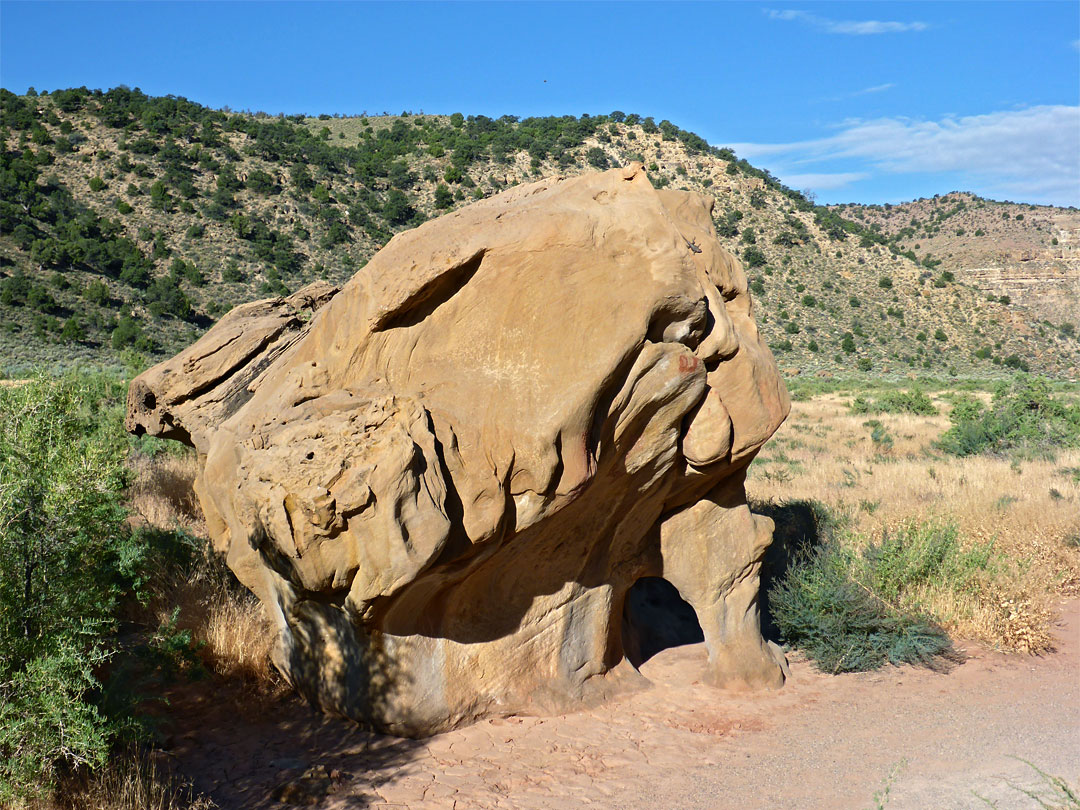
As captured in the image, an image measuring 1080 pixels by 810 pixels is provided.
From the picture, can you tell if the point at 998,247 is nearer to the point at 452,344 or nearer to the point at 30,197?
the point at 30,197

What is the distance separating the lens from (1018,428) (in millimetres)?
17531

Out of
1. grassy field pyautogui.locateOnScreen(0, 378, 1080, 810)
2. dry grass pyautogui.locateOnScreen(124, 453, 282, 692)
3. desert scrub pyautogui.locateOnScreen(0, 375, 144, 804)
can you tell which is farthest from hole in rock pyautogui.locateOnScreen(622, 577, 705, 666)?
desert scrub pyautogui.locateOnScreen(0, 375, 144, 804)

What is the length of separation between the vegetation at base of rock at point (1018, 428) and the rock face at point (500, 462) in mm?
11692

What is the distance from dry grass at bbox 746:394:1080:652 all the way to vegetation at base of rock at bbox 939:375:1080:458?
1.94ft

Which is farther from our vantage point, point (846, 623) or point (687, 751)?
point (846, 623)

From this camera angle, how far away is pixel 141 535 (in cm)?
805

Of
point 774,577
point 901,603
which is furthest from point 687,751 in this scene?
point 774,577

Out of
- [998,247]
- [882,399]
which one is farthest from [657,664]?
[998,247]

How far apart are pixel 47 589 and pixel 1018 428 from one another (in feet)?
57.2

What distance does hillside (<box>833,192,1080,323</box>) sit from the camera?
5481 centimetres

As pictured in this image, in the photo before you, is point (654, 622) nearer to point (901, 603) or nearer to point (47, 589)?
point (901, 603)

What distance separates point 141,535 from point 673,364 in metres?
5.14

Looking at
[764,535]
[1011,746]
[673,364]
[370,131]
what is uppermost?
[370,131]

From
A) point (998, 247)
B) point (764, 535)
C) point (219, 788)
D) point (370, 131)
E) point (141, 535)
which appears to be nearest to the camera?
point (219, 788)
